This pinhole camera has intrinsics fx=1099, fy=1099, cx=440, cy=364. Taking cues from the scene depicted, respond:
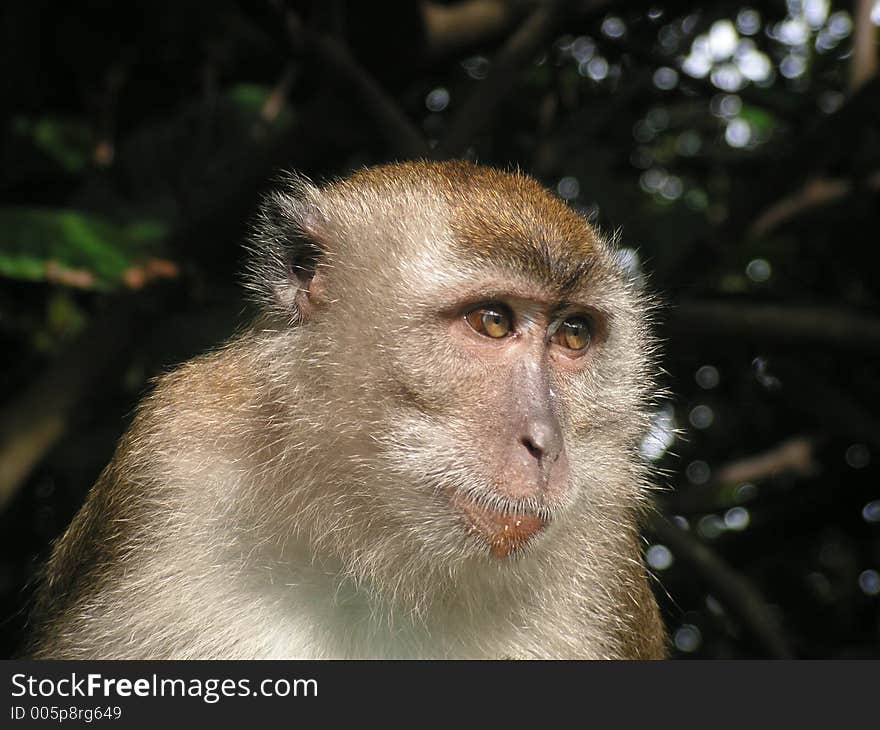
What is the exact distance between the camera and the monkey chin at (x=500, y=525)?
11.2 feet

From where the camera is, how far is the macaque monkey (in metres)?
3.51

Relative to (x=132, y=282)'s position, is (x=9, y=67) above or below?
above

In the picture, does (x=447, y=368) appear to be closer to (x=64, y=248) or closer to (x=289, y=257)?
(x=289, y=257)

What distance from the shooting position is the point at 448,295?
378 centimetres

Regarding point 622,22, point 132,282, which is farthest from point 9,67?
point 622,22

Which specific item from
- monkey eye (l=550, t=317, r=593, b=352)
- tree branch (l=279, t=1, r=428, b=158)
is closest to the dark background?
tree branch (l=279, t=1, r=428, b=158)

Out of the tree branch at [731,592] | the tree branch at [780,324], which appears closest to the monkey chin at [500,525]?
the tree branch at [731,592]

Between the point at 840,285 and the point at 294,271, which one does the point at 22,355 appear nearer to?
the point at 294,271

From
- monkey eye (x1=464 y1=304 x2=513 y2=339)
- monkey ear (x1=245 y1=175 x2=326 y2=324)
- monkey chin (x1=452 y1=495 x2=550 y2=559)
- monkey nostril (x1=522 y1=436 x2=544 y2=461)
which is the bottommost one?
monkey chin (x1=452 y1=495 x2=550 y2=559)

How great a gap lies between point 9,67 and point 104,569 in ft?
16.0

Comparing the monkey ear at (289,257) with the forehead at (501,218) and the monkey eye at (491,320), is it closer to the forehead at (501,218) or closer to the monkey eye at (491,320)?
the forehead at (501,218)

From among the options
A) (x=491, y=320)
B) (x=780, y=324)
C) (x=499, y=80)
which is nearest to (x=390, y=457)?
(x=491, y=320)

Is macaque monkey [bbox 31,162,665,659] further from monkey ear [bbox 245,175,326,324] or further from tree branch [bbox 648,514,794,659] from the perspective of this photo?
tree branch [bbox 648,514,794,659]

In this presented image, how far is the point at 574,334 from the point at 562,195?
2745 millimetres
